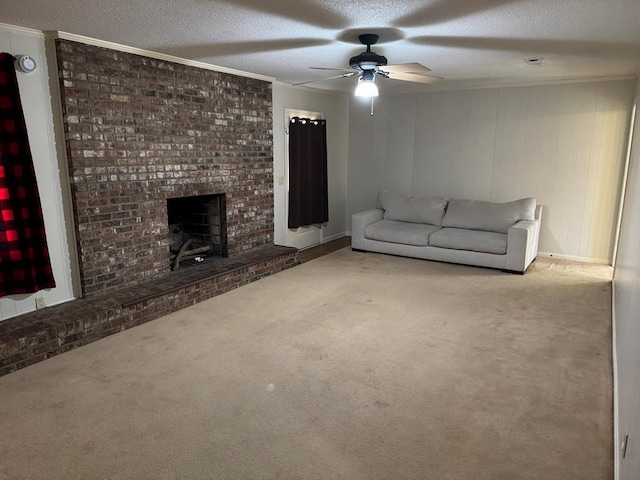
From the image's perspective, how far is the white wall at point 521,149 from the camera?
542 centimetres

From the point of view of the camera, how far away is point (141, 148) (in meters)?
4.05

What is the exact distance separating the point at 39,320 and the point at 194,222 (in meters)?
2.26

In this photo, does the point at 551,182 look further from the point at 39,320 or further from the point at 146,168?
the point at 39,320

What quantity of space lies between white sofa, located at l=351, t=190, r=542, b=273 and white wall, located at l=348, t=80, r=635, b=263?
0.41 m

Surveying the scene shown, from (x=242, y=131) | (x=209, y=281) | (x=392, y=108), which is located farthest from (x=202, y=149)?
(x=392, y=108)

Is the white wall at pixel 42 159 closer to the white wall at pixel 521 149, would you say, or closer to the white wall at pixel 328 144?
the white wall at pixel 328 144

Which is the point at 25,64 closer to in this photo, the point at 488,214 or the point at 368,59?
the point at 368,59

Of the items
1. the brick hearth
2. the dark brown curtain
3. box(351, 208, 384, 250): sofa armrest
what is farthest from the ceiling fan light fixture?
box(351, 208, 384, 250): sofa armrest

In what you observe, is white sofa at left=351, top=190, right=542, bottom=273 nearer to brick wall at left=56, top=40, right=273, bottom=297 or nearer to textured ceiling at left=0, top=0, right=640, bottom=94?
textured ceiling at left=0, top=0, right=640, bottom=94

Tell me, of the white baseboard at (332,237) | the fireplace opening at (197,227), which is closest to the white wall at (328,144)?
the white baseboard at (332,237)

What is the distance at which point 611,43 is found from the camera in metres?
3.51

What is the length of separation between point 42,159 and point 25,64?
0.68 m

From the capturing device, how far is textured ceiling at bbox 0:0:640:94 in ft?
8.79

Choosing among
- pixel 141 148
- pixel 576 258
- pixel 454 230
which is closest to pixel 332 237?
pixel 454 230
